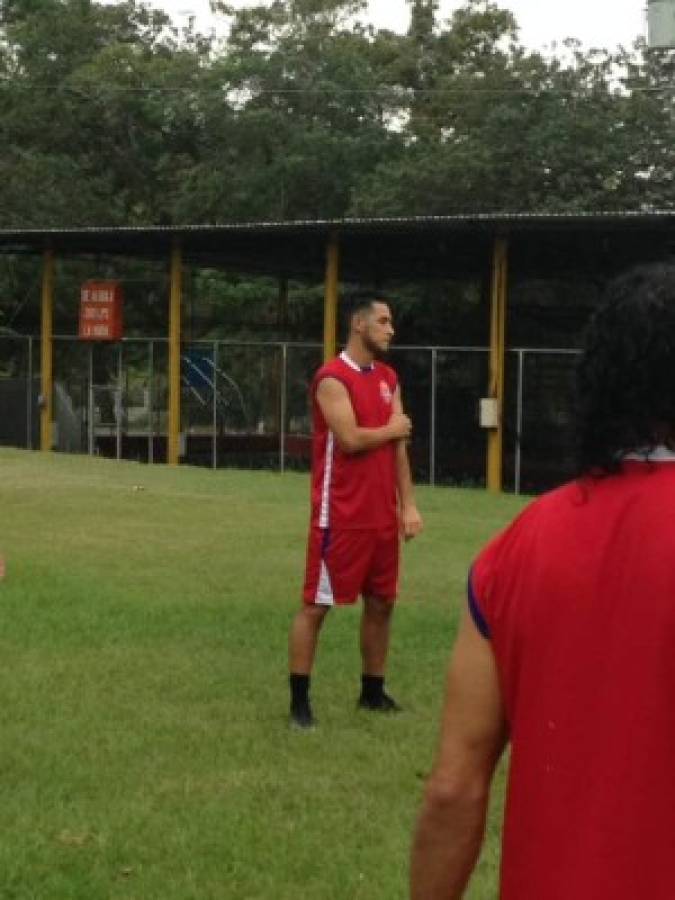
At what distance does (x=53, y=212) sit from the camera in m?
44.9

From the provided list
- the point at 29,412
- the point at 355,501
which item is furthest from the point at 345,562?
the point at 29,412

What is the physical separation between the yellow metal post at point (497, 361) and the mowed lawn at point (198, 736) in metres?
13.3

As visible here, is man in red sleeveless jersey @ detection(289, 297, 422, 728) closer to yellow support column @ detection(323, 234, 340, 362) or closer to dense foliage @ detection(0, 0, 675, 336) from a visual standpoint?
yellow support column @ detection(323, 234, 340, 362)

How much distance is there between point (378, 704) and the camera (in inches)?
295

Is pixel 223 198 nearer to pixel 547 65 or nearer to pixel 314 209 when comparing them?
pixel 314 209

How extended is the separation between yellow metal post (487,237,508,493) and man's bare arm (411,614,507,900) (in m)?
24.9

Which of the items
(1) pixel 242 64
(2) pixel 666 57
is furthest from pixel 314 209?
(2) pixel 666 57

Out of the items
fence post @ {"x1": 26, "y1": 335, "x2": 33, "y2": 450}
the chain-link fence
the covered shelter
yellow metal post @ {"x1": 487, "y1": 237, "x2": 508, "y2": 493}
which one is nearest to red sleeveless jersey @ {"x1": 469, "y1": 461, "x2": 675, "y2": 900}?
the covered shelter

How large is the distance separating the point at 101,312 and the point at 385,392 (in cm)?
2652

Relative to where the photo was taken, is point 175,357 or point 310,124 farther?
point 310,124

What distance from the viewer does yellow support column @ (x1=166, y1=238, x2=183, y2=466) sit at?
3126 cm

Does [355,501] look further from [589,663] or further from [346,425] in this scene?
[589,663]

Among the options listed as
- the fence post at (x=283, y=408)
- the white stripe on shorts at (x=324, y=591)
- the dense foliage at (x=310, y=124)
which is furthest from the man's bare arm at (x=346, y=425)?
the dense foliage at (x=310, y=124)

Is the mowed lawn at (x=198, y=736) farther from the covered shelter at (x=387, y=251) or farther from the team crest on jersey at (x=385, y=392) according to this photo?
the covered shelter at (x=387, y=251)
